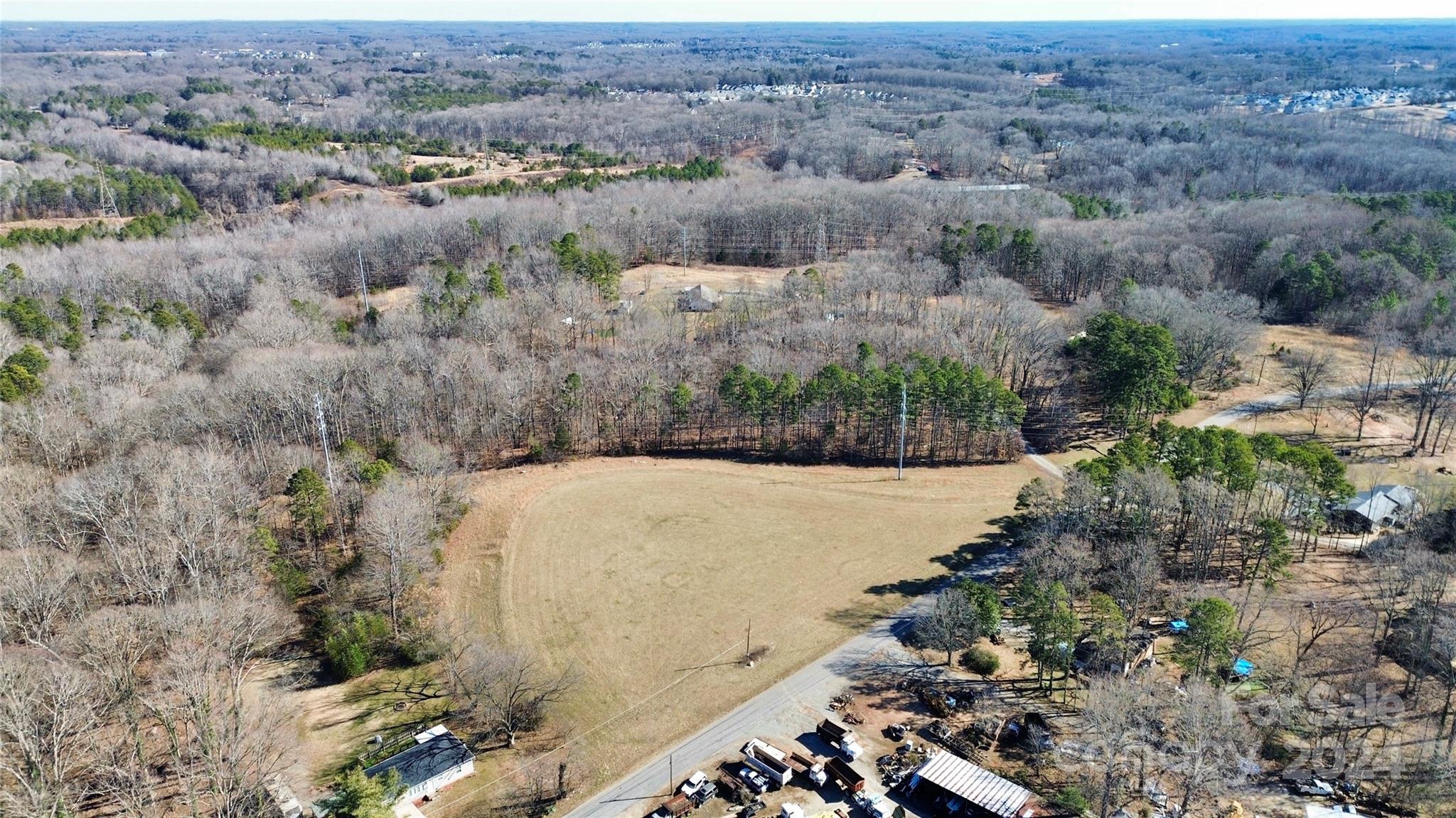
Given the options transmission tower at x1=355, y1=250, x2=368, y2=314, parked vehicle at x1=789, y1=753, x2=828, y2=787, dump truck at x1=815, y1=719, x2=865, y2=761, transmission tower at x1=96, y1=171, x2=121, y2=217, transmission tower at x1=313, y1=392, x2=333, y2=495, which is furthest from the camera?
transmission tower at x1=96, y1=171, x2=121, y2=217

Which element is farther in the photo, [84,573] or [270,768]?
[84,573]

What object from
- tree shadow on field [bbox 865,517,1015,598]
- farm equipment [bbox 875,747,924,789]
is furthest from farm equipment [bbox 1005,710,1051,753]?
tree shadow on field [bbox 865,517,1015,598]

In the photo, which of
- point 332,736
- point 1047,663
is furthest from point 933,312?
point 332,736

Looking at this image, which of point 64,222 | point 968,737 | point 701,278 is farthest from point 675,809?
point 64,222

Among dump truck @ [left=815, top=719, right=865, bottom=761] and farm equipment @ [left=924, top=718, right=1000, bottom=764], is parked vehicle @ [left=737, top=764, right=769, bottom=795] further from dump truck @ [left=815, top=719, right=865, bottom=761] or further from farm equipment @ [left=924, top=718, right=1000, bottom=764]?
farm equipment @ [left=924, top=718, right=1000, bottom=764]

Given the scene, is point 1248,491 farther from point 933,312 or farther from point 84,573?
point 84,573

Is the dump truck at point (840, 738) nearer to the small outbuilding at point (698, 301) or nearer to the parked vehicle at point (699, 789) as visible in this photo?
the parked vehicle at point (699, 789)

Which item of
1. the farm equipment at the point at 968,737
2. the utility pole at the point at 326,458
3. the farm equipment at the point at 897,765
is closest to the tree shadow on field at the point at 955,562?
the farm equipment at the point at 968,737
